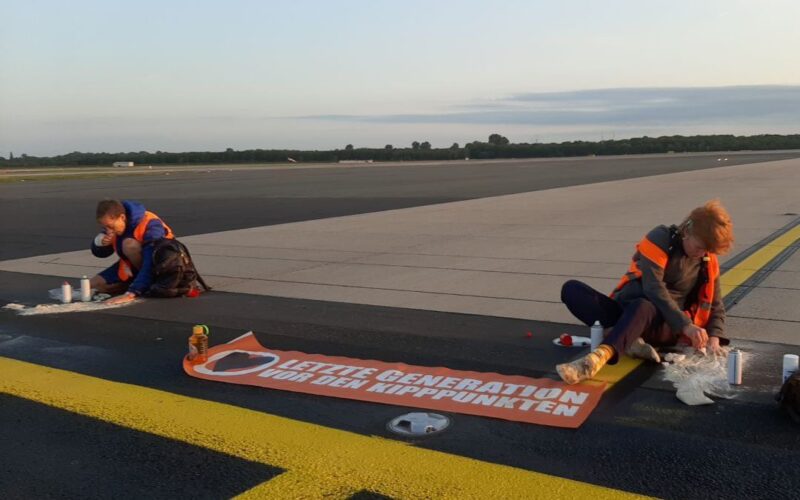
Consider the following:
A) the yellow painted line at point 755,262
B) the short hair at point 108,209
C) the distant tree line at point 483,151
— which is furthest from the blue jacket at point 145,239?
the distant tree line at point 483,151

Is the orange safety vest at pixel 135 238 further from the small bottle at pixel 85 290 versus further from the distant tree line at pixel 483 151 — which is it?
the distant tree line at pixel 483 151

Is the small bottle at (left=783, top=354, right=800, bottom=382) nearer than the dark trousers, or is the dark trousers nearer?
the small bottle at (left=783, top=354, right=800, bottom=382)

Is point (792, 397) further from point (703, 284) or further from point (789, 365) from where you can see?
point (703, 284)

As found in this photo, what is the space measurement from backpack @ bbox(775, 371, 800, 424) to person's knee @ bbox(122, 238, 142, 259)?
5.88 metres

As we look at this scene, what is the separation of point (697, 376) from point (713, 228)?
922mm

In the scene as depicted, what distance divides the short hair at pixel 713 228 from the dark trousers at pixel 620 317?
0.54 m

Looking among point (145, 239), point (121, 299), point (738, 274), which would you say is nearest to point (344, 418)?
point (121, 299)

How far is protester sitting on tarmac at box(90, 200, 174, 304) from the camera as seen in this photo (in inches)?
289

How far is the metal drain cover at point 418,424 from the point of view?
3973 millimetres

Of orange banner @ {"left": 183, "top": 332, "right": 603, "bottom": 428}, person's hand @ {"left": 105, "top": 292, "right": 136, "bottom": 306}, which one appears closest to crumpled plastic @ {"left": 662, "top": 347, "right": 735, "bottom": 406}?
orange banner @ {"left": 183, "top": 332, "right": 603, "bottom": 428}

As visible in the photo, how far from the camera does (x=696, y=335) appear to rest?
4.81m

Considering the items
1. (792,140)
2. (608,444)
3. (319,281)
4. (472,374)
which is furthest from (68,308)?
(792,140)

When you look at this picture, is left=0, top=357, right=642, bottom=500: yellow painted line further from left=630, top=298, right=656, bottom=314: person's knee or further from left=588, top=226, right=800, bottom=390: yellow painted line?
left=630, top=298, right=656, bottom=314: person's knee

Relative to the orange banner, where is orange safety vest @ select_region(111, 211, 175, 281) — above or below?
above
